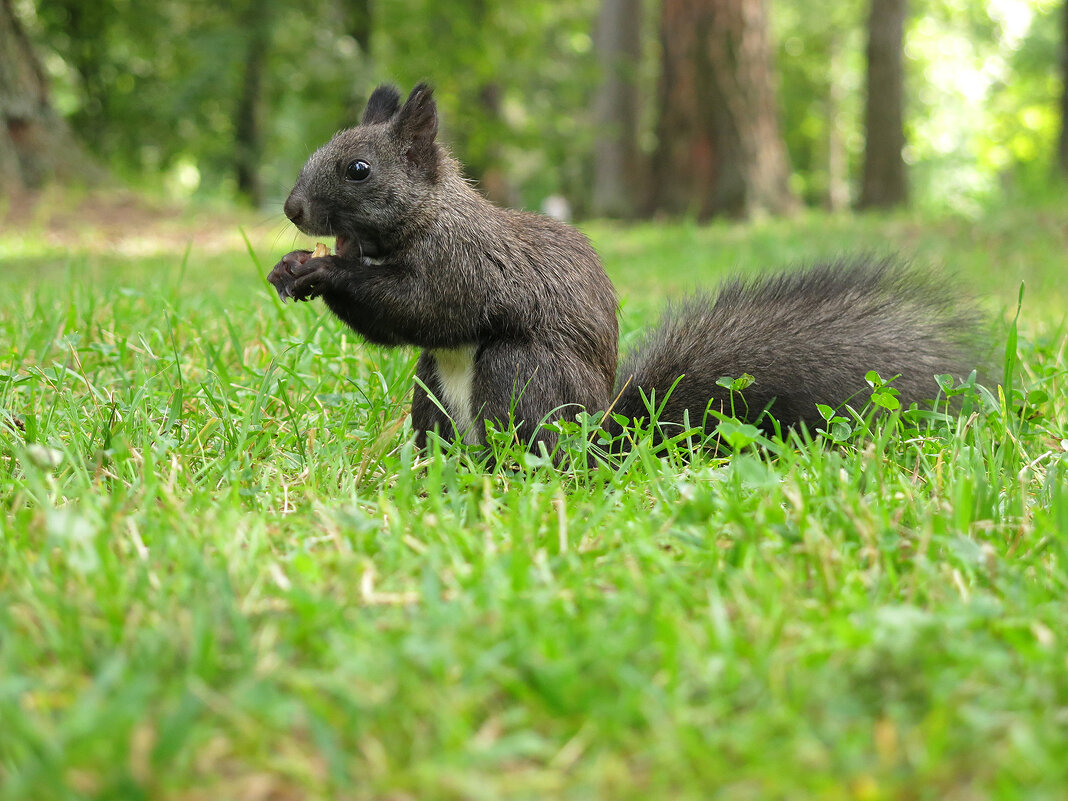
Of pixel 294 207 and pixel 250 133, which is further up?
pixel 250 133

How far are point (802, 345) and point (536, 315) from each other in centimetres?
71

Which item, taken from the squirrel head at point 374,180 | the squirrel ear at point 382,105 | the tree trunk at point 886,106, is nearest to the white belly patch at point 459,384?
the squirrel head at point 374,180

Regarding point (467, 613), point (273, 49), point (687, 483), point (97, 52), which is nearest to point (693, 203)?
point (273, 49)

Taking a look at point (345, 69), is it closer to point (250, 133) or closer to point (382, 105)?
point (250, 133)

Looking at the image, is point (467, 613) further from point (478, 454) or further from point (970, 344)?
point (970, 344)

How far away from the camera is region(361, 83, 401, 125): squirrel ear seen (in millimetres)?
2844

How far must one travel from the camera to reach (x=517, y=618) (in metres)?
1.25

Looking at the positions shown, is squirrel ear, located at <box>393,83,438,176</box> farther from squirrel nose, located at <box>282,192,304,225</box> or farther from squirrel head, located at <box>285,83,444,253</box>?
squirrel nose, located at <box>282,192,304,225</box>

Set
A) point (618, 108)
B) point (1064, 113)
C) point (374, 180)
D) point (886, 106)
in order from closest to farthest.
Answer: point (374, 180) < point (886, 106) < point (1064, 113) < point (618, 108)

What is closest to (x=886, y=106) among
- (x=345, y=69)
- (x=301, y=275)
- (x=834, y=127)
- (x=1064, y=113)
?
(x=1064, y=113)

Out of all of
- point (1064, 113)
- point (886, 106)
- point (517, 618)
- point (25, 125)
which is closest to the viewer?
point (517, 618)

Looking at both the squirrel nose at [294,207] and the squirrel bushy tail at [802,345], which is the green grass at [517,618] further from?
the squirrel nose at [294,207]

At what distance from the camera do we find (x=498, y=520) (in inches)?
66.8

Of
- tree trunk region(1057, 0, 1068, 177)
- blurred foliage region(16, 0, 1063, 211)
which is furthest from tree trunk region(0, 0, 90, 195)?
tree trunk region(1057, 0, 1068, 177)
